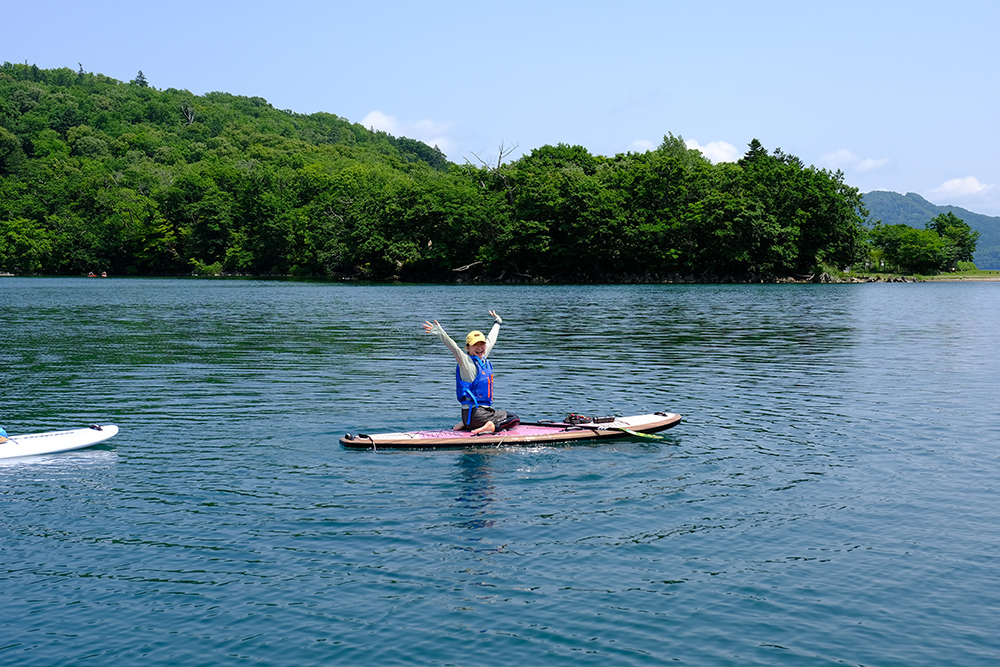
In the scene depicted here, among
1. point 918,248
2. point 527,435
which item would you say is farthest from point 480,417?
point 918,248

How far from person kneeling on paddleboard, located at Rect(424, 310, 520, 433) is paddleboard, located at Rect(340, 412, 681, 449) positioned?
208 millimetres

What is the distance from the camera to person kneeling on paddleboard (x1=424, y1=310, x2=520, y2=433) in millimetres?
16469

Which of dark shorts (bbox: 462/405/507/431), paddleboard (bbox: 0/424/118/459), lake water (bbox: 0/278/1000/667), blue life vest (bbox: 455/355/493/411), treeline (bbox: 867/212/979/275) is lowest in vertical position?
lake water (bbox: 0/278/1000/667)

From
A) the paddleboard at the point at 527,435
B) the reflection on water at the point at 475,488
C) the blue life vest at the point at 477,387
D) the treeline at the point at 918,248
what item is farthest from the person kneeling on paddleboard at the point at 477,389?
the treeline at the point at 918,248

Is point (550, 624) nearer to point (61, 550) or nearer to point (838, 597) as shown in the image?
point (838, 597)

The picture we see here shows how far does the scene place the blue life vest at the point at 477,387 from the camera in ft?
54.6

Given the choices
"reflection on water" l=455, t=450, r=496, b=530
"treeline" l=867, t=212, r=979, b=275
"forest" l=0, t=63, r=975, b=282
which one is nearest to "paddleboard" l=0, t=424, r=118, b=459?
"reflection on water" l=455, t=450, r=496, b=530

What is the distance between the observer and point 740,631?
9062mm

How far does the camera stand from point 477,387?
16.8 m

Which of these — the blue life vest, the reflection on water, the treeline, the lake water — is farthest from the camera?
the treeline

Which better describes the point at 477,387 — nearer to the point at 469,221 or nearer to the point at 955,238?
the point at 469,221

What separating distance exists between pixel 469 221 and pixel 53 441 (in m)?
95.7

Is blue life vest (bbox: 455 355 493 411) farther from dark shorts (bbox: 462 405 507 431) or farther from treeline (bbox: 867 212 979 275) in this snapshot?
treeline (bbox: 867 212 979 275)

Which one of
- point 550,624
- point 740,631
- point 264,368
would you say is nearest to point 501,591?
point 550,624
